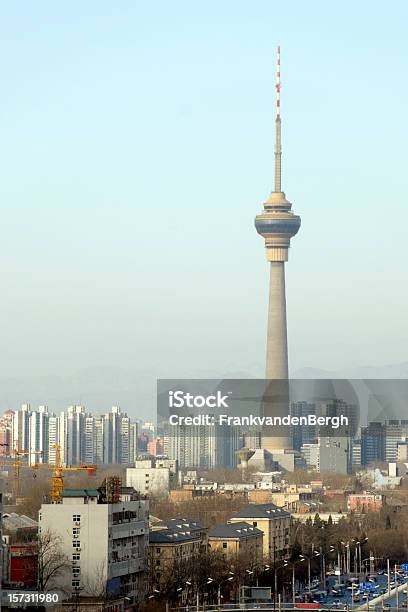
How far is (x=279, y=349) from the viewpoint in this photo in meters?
87.9

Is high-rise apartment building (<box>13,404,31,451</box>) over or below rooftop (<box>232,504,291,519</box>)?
over

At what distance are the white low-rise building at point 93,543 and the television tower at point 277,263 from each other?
176ft

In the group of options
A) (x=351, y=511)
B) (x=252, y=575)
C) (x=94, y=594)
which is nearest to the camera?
(x=94, y=594)

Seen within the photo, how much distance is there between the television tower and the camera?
87.9 metres

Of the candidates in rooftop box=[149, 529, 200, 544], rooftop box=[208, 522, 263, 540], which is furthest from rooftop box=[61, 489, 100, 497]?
rooftop box=[208, 522, 263, 540]

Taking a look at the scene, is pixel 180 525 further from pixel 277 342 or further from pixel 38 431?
pixel 38 431

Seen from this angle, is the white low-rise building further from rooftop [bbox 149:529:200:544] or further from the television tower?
the television tower

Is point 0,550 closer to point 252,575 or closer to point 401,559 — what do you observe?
point 252,575

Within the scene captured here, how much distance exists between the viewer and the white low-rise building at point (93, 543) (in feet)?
103

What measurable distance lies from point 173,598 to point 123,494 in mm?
5132

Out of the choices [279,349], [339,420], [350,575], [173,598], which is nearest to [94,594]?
[173,598]

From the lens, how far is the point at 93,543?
3167 cm

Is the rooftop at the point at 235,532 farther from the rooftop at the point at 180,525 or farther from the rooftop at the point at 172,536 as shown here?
the rooftop at the point at 172,536

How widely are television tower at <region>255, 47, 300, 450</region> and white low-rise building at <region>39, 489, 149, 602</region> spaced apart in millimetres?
53628
